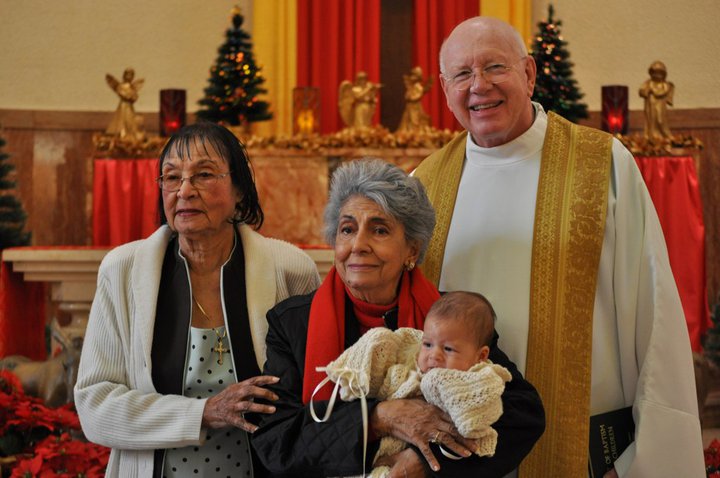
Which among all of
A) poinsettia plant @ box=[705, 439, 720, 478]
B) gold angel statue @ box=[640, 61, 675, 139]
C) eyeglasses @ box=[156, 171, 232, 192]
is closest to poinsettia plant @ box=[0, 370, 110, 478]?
eyeglasses @ box=[156, 171, 232, 192]

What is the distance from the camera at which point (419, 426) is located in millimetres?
2064

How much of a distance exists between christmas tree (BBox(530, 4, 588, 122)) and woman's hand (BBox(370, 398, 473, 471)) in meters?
4.18

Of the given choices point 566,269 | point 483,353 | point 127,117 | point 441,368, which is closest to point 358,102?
point 127,117

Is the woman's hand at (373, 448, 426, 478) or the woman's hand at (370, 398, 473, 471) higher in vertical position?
the woman's hand at (370, 398, 473, 471)

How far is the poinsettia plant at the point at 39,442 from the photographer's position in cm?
348

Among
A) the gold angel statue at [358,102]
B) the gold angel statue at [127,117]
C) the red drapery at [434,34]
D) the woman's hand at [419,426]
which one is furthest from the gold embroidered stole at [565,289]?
the red drapery at [434,34]

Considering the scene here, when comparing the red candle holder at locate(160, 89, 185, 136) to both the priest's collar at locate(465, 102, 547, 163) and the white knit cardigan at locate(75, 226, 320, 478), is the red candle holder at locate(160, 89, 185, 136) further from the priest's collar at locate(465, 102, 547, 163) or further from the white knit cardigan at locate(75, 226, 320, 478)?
the priest's collar at locate(465, 102, 547, 163)

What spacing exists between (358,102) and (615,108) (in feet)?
5.82

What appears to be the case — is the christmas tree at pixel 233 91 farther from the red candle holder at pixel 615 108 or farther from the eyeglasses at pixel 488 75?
the eyeglasses at pixel 488 75

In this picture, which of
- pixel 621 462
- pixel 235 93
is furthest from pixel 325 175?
pixel 621 462

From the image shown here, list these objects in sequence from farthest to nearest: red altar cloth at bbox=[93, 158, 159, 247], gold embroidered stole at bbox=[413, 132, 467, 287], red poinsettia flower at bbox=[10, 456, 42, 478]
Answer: red altar cloth at bbox=[93, 158, 159, 247], red poinsettia flower at bbox=[10, 456, 42, 478], gold embroidered stole at bbox=[413, 132, 467, 287]

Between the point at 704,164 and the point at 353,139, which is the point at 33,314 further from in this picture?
the point at 704,164

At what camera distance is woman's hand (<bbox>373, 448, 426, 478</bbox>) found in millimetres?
2074

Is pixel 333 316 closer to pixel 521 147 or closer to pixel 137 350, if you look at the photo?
pixel 137 350
